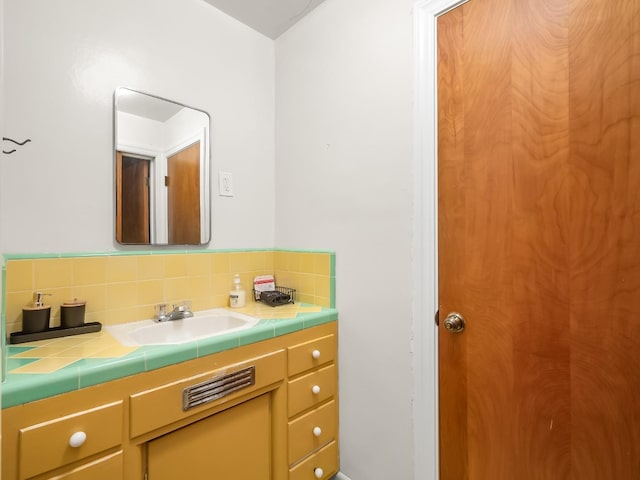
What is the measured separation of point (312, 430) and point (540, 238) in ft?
3.88

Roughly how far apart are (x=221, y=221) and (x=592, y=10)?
160cm

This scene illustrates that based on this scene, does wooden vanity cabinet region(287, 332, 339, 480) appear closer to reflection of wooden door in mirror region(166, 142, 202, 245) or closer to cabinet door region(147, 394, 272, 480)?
cabinet door region(147, 394, 272, 480)

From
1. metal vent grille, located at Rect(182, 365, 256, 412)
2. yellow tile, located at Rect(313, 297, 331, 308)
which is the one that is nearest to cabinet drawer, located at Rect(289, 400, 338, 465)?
metal vent grille, located at Rect(182, 365, 256, 412)

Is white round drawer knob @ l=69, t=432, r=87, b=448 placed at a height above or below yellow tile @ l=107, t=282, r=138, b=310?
below

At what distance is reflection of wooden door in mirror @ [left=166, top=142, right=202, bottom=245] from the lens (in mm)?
1514

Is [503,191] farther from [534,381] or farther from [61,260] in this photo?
[61,260]

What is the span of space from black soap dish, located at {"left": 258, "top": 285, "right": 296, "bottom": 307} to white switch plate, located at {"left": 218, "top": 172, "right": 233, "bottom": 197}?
0.56 m

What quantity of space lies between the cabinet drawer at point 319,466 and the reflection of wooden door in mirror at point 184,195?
3.64 ft

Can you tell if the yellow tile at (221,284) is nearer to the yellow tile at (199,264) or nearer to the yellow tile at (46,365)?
the yellow tile at (199,264)

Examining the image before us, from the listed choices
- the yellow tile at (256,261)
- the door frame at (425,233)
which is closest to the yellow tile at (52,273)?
the yellow tile at (256,261)

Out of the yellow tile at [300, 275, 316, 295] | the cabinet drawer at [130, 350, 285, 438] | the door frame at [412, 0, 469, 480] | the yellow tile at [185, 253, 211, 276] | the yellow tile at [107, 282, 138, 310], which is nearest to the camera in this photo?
the cabinet drawer at [130, 350, 285, 438]

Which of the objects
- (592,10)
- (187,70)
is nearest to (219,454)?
(187,70)

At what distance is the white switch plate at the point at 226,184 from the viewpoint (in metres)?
1.68

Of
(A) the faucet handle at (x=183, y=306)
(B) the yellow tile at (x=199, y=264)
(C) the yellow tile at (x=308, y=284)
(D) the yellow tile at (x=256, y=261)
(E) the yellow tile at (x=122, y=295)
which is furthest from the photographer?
(D) the yellow tile at (x=256, y=261)
